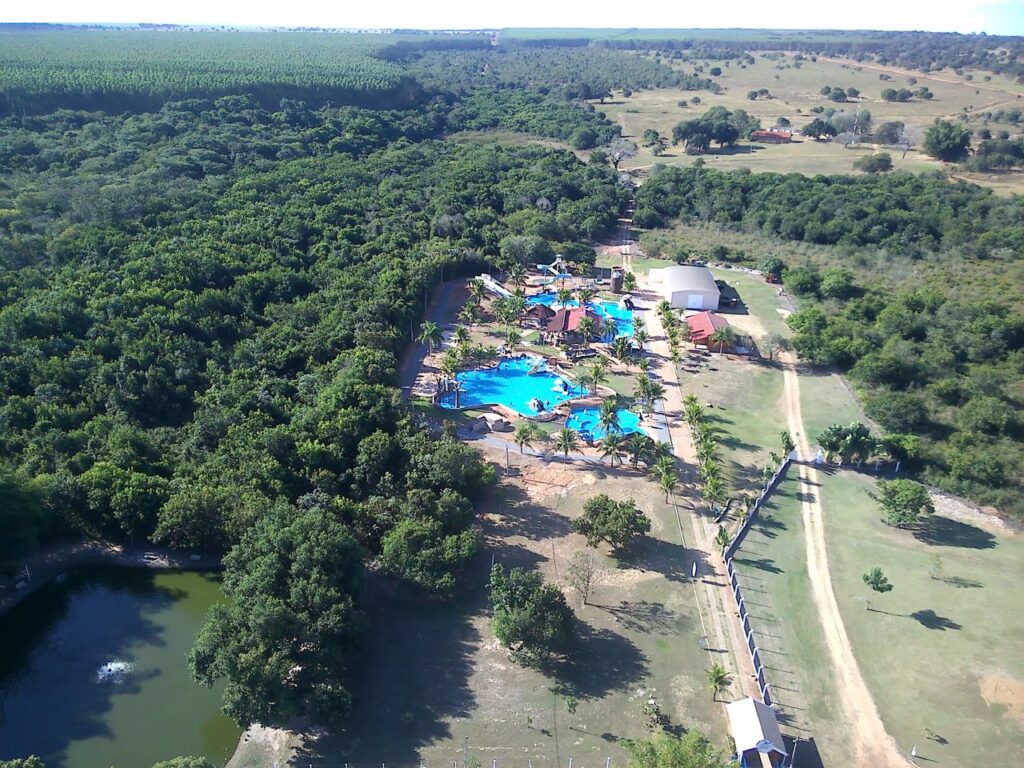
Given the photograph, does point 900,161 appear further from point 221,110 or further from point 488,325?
point 221,110

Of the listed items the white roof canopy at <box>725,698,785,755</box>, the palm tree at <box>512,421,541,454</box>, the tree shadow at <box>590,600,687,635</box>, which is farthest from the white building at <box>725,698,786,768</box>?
the palm tree at <box>512,421,541,454</box>

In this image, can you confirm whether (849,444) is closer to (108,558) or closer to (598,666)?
(598,666)

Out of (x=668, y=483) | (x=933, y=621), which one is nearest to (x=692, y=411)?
(x=668, y=483)

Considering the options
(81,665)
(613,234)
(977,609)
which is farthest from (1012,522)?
(613,234)

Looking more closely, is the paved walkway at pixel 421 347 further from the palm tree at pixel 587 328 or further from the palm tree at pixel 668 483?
the palm tree at pixel 668 483

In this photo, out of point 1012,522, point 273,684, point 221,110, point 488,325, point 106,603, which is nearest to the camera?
point 273,684

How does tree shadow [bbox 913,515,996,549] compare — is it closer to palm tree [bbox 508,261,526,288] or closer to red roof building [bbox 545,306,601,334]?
red roof building [bbox 545,306,601,334]
